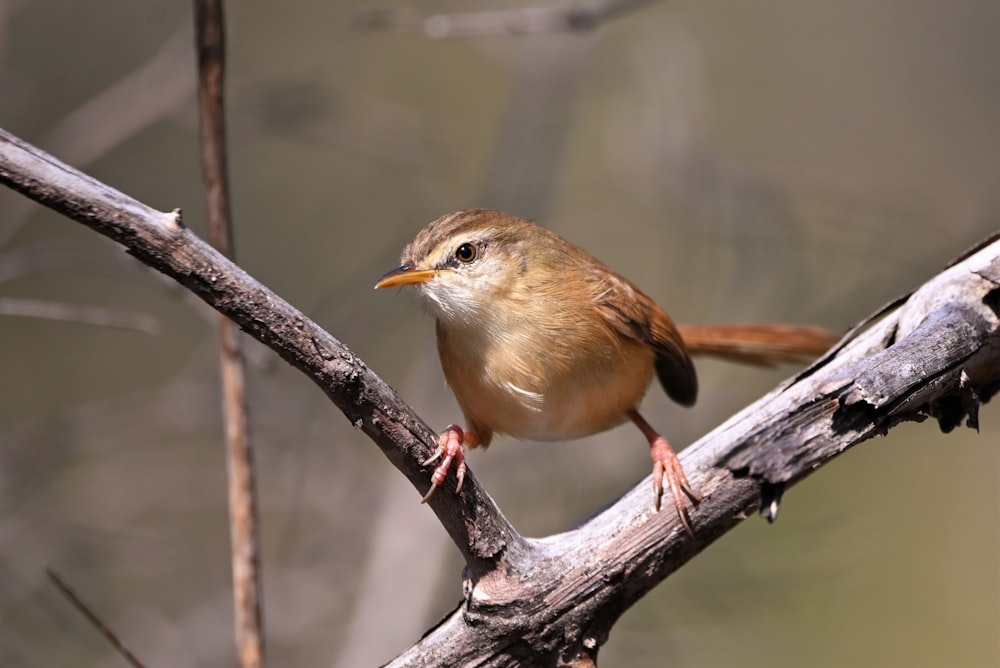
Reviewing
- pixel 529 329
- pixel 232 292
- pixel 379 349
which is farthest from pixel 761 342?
pixel 379 349

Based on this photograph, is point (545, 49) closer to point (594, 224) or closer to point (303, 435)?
Result: point (594, 224)

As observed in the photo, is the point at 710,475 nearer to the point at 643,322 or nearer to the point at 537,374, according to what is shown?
the point at 537,374

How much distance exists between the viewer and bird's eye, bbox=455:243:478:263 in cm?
367

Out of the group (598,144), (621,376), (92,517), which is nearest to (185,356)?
(92,517)

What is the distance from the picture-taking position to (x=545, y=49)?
601 cm

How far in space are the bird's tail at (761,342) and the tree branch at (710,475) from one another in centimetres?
132

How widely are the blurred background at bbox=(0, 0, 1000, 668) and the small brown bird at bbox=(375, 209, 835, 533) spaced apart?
699mm

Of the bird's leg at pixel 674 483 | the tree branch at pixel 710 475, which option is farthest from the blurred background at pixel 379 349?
the bird's leg at pixel 674 483

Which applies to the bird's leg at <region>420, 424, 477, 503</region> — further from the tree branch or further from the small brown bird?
the small brown bird

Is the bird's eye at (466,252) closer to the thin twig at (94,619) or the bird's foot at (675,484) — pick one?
the bird's foot at (675,484)

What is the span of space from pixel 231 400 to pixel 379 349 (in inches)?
168

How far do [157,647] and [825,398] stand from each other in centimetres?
341

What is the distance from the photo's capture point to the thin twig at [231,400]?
9.37 feet

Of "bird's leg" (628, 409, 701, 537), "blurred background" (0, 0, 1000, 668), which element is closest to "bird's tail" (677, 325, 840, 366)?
"blurred background" (0, 0, 1000, 668)
